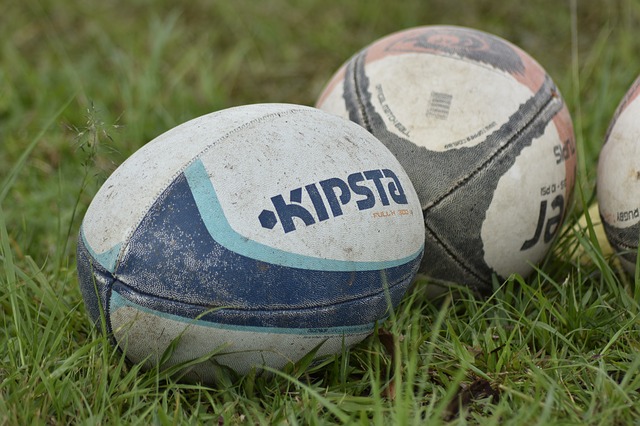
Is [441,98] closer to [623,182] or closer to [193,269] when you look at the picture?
[623,182]

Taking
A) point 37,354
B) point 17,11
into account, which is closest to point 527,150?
point 37,354

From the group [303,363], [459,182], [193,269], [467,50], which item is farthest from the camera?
[467,50]

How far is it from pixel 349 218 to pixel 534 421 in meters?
0.70

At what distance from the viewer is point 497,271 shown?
2.93m

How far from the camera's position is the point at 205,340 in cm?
232

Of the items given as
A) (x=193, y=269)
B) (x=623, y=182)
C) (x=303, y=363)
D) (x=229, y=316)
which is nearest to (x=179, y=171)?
(x=193, y=269)

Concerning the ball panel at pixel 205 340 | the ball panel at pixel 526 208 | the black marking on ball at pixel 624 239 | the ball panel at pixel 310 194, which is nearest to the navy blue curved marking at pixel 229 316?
the ball panel at pixel 205 340

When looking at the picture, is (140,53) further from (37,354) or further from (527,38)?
(37,354)

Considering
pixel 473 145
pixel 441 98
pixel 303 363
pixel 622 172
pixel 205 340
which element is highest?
pixel 441 98

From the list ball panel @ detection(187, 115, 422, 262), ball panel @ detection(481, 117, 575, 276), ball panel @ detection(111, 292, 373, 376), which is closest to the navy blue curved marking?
ball panel @ detection(111, 292, 373, 376)

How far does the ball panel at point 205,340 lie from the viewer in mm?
2303

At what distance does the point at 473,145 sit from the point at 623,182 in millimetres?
508

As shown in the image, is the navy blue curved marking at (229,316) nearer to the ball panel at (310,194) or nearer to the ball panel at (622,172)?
the ball panel at (310,194)

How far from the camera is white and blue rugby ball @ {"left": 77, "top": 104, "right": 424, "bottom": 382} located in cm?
228
